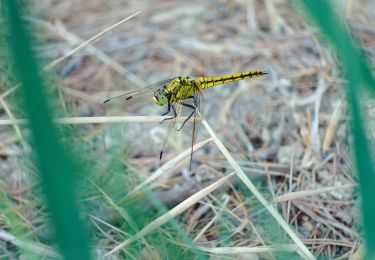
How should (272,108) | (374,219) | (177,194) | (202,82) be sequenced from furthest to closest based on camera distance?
(272,108) < (202,82) < (177,194) < (374,219)

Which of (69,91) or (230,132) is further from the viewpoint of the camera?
(69,91)

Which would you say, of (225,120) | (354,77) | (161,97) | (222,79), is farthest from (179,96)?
(354,77)

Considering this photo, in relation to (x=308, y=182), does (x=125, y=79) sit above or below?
above

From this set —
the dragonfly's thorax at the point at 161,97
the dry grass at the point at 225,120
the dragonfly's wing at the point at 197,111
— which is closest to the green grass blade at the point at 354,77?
the dry grass at the point at 225,120

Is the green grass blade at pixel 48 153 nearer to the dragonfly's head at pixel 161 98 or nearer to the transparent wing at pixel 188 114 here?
the transparent wing at pixel 188 114

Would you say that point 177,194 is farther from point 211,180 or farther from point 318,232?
point 318,232

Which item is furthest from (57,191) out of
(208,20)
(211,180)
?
(208,20)

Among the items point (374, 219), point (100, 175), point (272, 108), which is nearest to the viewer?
point (374, 219)

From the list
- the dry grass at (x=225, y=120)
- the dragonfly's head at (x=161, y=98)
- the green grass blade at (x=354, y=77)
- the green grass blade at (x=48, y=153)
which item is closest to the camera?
the green grass blade at (x=48, y=153)
